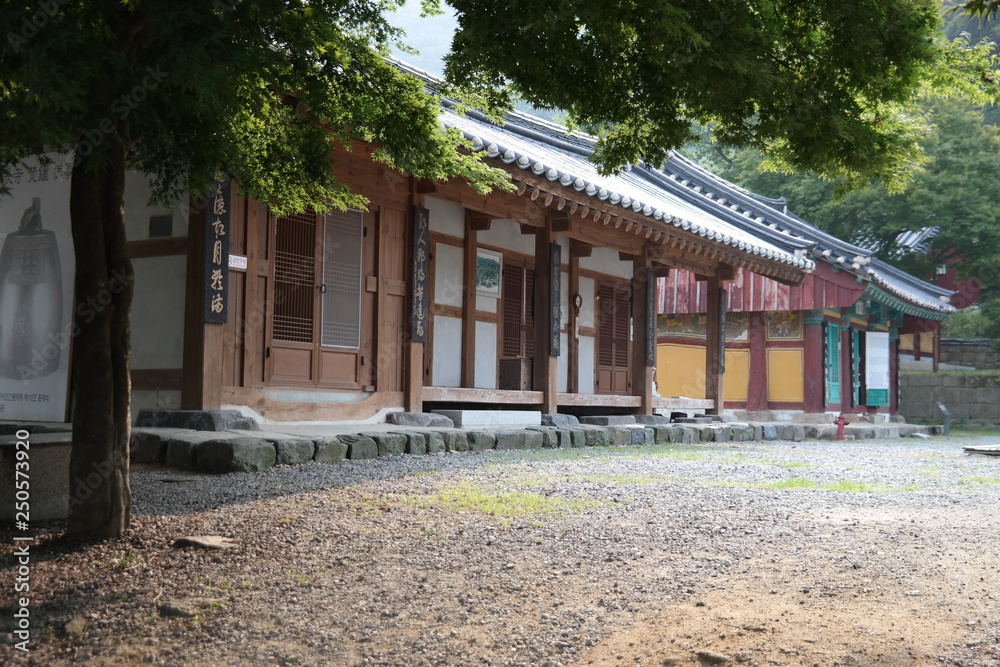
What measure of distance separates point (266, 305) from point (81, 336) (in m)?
4.27

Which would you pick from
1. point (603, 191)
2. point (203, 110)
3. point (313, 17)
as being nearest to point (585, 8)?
point (313, 17)

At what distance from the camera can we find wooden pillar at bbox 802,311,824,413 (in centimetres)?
2042

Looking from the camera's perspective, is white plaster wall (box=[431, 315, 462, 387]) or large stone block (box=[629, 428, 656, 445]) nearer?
white plaster wall (box=[431, 315, 462, 387])

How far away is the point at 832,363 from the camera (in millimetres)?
Answer: 20969

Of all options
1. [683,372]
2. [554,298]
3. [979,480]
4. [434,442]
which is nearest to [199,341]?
[434,442]

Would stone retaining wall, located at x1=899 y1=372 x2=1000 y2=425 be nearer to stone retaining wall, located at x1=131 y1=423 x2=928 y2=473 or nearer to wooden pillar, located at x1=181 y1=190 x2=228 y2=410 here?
stone retaining wall, located at x1=131 y1=423 x2=928 y2=473

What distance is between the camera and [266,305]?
8508 millimetres

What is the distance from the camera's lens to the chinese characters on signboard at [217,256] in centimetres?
767

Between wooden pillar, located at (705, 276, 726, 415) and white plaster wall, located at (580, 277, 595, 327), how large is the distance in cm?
253

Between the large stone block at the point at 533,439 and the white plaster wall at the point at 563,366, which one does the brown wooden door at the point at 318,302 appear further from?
the white plaster wall at the point at 563,366

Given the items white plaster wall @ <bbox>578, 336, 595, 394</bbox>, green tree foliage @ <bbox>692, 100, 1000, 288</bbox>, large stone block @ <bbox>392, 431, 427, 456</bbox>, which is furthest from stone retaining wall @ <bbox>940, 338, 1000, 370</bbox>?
large stone block @ <bbox>392, 431, 427, 456</bbox>

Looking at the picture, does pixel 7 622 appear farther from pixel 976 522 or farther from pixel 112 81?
pixel 976 522

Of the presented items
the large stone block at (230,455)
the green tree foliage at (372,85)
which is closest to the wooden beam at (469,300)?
the large stone block at (230,455)

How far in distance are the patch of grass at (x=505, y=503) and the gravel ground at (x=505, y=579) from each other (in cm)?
2
